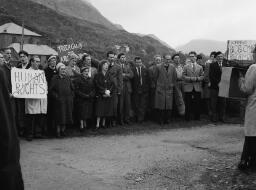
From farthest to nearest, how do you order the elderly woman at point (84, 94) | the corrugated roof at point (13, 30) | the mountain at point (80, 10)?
the mountain at point (80, 10), the corrugated roof at point (13, 30), the elderly woman at point (84, 94)

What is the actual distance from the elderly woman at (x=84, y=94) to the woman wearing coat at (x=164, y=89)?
2527 millimetres

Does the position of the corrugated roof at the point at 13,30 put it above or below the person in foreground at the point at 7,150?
above

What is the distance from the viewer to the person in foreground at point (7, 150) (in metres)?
2.35

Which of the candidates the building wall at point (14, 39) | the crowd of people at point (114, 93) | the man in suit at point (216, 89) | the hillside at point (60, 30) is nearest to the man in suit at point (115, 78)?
the crowd of people at point (114, 93)

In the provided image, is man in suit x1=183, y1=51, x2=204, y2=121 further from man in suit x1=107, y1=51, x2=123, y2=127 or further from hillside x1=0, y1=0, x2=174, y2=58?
hillside x1=0, y1=0, x2=174, y2=58

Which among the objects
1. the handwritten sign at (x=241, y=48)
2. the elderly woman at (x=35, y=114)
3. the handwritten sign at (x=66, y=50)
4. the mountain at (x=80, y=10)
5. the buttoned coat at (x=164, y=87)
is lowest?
the elderly woman at (x=35, y=114)

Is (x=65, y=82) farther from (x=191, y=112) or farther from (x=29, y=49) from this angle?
(x=29, y=49)

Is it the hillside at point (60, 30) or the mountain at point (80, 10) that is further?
the mountain at point (80, 10)

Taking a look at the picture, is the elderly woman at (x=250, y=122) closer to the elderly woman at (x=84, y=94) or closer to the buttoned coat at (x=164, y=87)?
the elderly woman at (x=84, y=94)

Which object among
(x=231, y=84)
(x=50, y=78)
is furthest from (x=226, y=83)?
(x=50, y=78)

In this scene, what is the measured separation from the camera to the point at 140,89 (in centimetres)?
1367

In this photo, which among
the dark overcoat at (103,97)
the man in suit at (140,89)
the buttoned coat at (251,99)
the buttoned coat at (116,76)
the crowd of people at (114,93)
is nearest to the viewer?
the buttoned coat at (251,99)

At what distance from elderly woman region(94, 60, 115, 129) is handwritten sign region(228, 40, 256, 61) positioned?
3964mm

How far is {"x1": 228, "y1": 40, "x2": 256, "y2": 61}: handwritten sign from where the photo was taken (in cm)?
1340
